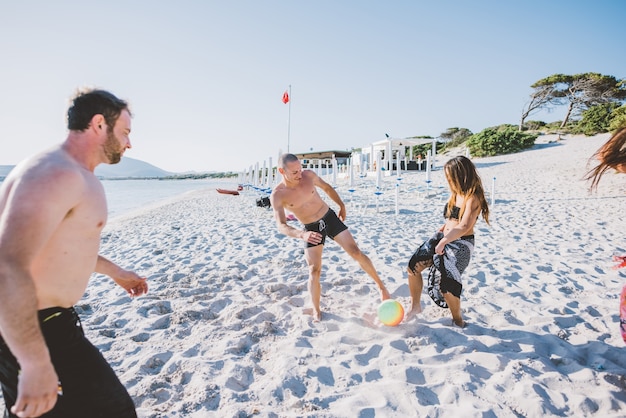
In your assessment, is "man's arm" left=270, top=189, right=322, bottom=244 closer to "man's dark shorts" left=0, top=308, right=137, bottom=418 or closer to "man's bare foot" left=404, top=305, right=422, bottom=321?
"man's bare foot" left=404, top=305, right=422, bottom=321

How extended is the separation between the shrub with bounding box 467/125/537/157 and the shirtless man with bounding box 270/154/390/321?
25303 millimetres

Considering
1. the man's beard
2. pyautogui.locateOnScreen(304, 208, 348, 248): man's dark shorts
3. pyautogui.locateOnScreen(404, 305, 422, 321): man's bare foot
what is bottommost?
pyautogui.locateOnScreen(404, 305, 422, 321): man's bare foot

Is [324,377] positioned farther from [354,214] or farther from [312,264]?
[354,214]

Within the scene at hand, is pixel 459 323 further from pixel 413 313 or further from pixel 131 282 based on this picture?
pixel 131 282

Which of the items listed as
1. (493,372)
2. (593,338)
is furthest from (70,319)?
(593,338)

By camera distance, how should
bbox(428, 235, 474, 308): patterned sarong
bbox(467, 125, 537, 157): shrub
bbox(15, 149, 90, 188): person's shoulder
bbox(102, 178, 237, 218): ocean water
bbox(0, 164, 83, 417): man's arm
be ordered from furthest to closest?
bbox(467, 125, 537, 157): shrub
bbox(102, 178, 237, 218): ocean water
bbox(428, 235, 474, 308): patterned sarong
bbox(15, 149, 90, 188): person's shoulder
bbox(0, 164, 83, 417): man's arm

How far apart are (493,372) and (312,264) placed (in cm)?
183

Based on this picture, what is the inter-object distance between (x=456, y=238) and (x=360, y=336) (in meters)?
1.28

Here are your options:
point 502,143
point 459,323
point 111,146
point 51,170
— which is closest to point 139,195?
point 502,143

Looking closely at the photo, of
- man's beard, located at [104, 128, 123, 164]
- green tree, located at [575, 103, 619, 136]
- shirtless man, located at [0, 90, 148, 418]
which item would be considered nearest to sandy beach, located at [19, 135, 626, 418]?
shirtless man, located at [0, 90, 148, 418]

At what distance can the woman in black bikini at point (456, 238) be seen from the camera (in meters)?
2.94

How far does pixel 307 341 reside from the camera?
3068 mm

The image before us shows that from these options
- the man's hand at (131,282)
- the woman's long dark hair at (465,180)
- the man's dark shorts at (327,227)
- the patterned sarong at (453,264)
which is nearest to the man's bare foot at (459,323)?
the patterned sarong at (453,264)

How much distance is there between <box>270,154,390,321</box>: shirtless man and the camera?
3.51 m
